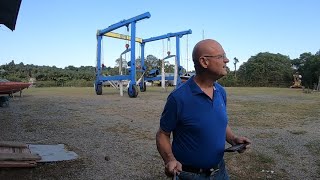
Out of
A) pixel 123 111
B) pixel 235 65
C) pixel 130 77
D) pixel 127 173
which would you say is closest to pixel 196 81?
pixel 127 173

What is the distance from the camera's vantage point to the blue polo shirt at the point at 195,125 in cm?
250

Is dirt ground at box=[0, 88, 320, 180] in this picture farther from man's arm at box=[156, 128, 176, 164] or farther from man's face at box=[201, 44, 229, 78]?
man's face at box=[201, 44, 229, 78]

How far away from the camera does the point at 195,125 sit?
250 centimetres

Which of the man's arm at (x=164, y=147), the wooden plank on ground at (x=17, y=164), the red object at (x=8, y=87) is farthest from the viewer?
the red object at (x=8, y=87)

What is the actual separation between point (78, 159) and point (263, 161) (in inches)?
113

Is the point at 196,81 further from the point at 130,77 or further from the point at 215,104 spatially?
the point at 130,77

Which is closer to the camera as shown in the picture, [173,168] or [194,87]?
[173,168]

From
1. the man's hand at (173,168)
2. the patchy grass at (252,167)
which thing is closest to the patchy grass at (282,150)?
the patchy grass at (252,167)

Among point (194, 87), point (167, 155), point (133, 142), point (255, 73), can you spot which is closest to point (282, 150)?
point (133, 142)

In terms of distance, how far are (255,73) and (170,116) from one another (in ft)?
175

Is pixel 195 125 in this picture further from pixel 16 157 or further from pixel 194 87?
pixel 16 157

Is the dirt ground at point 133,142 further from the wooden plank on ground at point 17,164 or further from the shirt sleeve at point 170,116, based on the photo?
the shirt sleeve at point 170,116

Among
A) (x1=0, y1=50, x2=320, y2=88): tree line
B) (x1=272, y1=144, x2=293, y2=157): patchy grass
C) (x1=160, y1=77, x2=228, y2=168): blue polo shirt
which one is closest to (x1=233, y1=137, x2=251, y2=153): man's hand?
(x1=160, y1=77, x2=228, y2=168): blue polo shirt

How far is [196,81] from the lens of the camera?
2.64m
